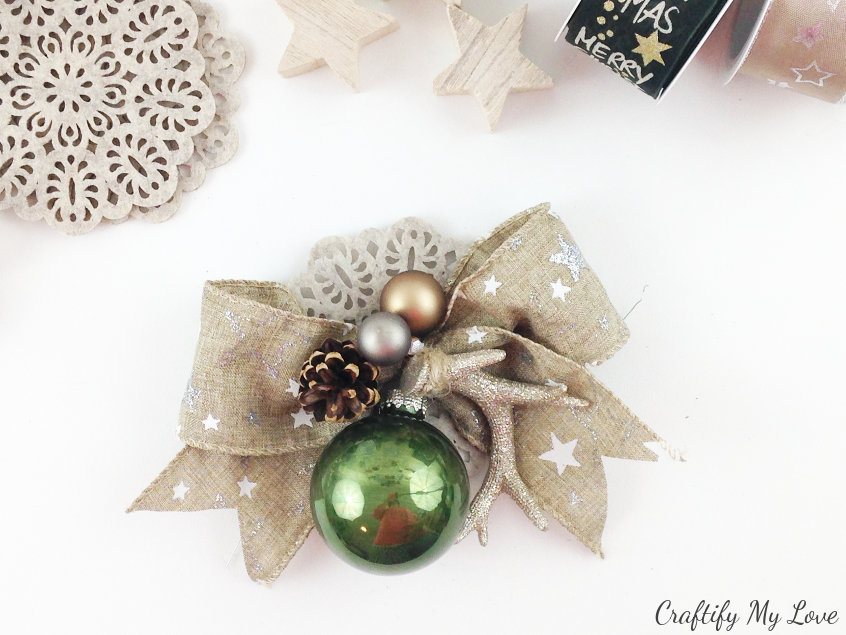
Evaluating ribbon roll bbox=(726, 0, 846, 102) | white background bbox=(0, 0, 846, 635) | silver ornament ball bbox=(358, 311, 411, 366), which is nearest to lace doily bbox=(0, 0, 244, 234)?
white background bbox=(0, 0, 846, 635)

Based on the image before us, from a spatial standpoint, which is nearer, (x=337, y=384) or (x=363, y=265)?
(x=337, y=384)

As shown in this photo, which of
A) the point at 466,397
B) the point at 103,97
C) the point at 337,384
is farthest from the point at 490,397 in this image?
the point at 103,97

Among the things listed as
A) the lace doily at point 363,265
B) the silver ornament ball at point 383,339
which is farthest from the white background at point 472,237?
the silver ornament ball at point 383,339

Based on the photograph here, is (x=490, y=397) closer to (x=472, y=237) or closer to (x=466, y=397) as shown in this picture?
(x=466, y=397)

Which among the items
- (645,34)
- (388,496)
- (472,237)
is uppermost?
(645,34)

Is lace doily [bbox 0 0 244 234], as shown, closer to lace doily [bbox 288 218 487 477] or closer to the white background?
the white background

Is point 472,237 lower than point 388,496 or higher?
higher

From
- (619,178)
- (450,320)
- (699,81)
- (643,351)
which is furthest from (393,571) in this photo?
(699,81)

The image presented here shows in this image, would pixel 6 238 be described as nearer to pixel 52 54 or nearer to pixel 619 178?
pixel 52 54
